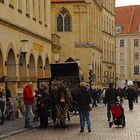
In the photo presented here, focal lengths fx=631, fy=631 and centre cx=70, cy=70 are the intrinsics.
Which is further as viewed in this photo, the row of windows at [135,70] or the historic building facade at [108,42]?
the row of windows at [135,70]

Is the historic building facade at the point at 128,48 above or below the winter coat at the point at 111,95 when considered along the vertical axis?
above

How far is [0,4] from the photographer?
101 ft

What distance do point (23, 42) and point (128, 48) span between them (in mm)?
98820

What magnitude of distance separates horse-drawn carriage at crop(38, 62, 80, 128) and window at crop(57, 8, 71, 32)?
3774 cm

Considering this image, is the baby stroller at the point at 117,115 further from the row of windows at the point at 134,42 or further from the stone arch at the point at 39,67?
the row of windows at the point at 134,42

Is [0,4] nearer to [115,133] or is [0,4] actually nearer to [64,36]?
[115,133]

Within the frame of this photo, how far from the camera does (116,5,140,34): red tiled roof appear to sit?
427 feet

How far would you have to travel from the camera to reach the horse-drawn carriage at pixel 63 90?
25516mm

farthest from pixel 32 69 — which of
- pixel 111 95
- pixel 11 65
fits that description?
pixel 111 95

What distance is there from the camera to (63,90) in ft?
83.2

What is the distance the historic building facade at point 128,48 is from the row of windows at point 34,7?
279ft

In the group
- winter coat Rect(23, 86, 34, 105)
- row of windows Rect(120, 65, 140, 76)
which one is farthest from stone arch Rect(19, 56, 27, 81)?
row of windows Rect(120, 65, 140, 76)

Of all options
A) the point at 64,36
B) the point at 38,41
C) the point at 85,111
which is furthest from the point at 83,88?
the point at 64,36

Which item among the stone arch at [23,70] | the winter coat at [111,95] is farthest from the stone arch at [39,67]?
the winter coat at [111,95]
